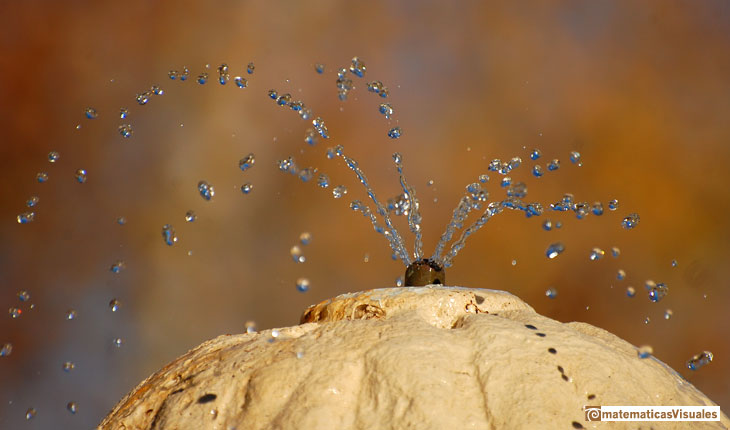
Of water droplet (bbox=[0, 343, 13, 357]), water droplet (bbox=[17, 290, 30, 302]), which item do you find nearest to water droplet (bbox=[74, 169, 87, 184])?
water droplet (bbox=[17, 290, 30, 302])


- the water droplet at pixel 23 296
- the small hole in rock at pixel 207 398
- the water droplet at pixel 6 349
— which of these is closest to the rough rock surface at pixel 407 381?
the small hole in rock at pixel 207 398

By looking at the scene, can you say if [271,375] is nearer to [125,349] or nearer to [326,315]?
[326,315]

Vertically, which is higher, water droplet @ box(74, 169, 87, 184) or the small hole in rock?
water droplet @ box(74, 169, 87, 184)

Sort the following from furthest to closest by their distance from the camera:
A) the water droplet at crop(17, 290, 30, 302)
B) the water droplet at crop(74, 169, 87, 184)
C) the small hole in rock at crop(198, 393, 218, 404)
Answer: the water droplet at crop(17, 290, 30, 302)
the water droplet at crop(74, 169, 87, 184)
the small hole in rock at crop(198, 393, 218, 404)

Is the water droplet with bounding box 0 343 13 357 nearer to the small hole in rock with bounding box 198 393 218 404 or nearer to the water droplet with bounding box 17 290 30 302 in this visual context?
the water droplet with bounding box 17 290 30 302

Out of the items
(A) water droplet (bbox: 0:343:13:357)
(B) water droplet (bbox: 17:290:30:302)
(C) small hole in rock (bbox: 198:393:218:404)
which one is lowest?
(C) small hole in rock (bbox: 198:393:218:404)

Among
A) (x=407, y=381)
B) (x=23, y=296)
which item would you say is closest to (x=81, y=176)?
(x=23, y=296)

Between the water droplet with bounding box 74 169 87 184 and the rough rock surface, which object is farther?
the water droplet with bounding box 74 169 87 184

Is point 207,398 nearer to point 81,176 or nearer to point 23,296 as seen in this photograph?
point 81,176

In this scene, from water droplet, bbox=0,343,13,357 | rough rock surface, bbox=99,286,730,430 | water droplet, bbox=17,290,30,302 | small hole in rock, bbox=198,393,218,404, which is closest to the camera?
rough rock surface, bbox=99,286,730,430
